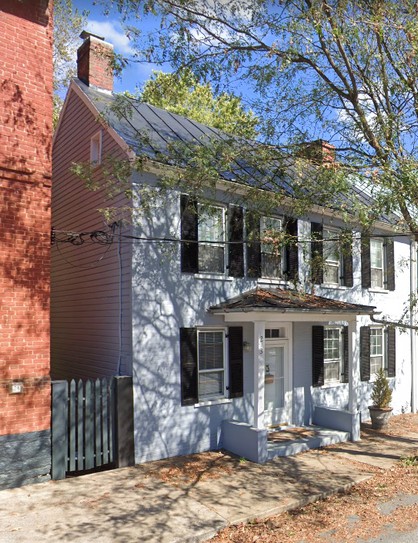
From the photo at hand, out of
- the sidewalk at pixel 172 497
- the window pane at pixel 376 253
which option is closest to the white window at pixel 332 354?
the window pane at pixel 376 253

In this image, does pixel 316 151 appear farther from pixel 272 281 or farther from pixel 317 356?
pixel 317 356

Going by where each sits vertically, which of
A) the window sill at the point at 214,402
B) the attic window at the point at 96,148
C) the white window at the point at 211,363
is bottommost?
the window sill at the point at 214,402

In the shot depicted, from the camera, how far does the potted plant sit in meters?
12.8

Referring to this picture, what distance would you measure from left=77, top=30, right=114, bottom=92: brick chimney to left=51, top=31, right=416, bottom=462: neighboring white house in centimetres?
4

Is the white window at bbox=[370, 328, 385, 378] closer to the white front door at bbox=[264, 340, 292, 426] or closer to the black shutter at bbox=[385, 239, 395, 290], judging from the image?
the black shutter at bbox=[385, 239, 395, 290]

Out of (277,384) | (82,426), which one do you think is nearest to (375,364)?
(277,384)

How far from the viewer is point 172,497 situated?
727 cm

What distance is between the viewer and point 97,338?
10.5 meters

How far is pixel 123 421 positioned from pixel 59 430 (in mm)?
1239

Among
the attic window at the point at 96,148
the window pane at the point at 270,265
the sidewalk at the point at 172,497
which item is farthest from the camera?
the window pane at the point at 270,265

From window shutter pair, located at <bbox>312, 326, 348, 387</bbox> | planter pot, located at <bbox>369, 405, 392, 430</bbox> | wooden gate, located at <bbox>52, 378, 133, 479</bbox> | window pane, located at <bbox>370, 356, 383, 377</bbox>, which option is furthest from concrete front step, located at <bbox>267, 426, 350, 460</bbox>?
window pane, located at <bbox>370, 356, 383, 377</bbox>

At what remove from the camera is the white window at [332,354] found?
1295 cm

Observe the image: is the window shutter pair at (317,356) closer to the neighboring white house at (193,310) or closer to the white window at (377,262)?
the neighboring white house at (193,310)

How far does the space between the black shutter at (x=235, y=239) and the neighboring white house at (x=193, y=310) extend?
0.03m
